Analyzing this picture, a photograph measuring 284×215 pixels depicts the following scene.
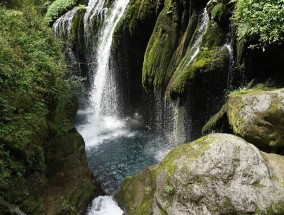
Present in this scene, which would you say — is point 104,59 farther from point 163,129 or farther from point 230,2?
point 230,2

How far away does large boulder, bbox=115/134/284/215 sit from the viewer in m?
5.54

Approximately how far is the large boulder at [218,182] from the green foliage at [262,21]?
286 centimetres

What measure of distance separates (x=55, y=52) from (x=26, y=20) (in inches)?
59.5

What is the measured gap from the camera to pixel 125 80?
1488 centimetres

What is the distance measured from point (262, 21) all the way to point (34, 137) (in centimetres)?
624

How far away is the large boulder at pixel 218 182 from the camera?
5539mm

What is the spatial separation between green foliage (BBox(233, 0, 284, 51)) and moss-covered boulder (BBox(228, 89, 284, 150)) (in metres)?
1.37

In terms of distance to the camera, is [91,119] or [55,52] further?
[91,119]

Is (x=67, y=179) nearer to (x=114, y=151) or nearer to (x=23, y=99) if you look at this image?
(x=23, y=99)

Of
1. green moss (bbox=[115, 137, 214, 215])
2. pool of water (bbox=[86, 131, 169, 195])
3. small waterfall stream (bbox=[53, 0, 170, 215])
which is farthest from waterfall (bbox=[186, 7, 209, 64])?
green moss (bbox=[115, 137, 214, 215])

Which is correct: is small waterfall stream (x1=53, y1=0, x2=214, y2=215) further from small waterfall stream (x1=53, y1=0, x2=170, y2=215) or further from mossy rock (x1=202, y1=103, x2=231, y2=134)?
mossy rock (x1=202, y1=103, x2=231, y2=134)

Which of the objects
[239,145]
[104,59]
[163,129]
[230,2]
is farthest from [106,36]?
[239,145]

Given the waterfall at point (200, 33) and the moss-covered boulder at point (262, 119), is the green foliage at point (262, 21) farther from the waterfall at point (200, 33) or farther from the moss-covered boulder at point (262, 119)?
the waterfall at point (200, 33)

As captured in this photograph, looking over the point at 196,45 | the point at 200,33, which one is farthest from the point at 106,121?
the point at 200,33
